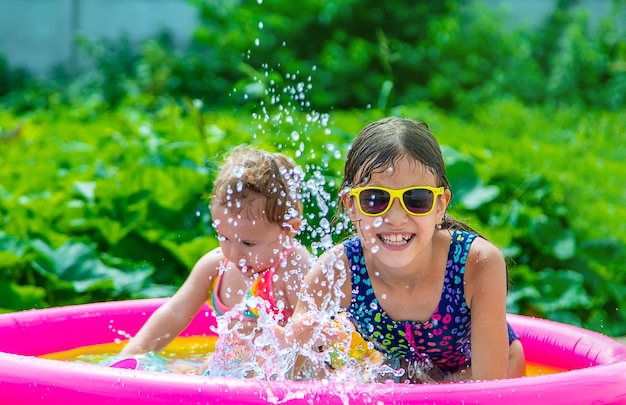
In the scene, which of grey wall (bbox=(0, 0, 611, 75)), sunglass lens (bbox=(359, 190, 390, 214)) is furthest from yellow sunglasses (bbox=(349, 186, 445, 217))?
grey wall (bbox=(0, 0, 611, 75))

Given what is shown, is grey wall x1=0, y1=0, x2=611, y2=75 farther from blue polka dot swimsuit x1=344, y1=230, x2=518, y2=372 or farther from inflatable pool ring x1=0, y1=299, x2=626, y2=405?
inflatable pool ring x1=0, y1=299, x2=626, y2=405

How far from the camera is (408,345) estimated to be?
8.63ft

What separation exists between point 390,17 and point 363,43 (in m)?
0.68

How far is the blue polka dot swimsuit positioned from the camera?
254 cm

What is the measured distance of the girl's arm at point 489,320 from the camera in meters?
2.45

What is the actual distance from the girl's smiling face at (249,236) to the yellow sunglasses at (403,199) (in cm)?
46

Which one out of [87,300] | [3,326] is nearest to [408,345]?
[3,326]

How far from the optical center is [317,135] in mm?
5234

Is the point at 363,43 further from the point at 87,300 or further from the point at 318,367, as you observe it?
the point at 318,367

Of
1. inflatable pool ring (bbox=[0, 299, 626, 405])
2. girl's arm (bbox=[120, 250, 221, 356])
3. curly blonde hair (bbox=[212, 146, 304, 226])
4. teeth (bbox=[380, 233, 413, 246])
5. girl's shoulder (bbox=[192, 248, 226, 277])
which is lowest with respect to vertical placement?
inflatable pool ring (bbox=[0, 299, 626, 405])

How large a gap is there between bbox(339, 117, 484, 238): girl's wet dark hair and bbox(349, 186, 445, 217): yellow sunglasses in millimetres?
53

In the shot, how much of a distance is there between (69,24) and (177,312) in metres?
9.76

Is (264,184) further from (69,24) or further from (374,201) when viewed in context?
(69,24)

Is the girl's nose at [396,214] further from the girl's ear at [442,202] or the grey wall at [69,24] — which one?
the grey wall at [69,24]
